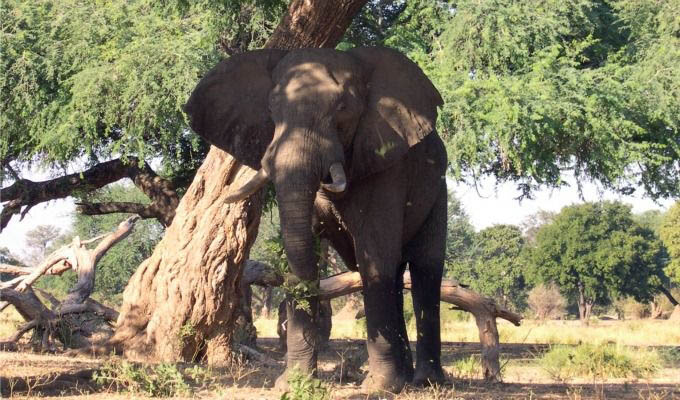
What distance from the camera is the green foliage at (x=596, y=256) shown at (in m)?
51.5

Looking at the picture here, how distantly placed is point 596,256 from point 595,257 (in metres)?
0.09

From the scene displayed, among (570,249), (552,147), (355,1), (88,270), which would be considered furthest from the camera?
(570,249)

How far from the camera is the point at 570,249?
52.2m

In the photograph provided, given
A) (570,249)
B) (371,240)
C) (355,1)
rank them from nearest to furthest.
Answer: (371,240) → (355,1) → (570,249)

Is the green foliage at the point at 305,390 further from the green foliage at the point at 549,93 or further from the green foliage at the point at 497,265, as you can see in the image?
the green foliage at the point at 497,265

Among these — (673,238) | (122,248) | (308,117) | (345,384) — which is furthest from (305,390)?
(673,238)

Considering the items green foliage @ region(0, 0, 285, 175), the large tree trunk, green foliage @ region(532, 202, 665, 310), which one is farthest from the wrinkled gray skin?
green foliage @ region(532, 202, 665, 310)

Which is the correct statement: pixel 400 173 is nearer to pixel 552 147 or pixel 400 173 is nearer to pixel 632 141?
pixel 552 147

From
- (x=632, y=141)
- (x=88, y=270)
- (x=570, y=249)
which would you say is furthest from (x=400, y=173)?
(x=570, y=249)

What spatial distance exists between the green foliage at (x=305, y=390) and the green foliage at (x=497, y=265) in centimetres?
4363

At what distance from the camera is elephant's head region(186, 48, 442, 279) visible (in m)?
7.30

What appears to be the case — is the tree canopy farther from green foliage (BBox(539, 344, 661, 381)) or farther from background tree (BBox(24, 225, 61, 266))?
background tree (BBox(24, 225, 61, 266))

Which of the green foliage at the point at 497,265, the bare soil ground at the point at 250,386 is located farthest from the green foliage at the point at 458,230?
the bare soil ground at the point at 250,386

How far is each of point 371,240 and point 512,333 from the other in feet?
62.8
